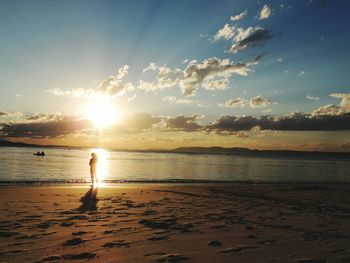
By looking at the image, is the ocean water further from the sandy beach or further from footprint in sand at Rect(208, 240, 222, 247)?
footprint in sand at Rect(208, 240, 222, 247)

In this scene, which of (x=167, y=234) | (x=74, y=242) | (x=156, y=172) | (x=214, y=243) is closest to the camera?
(x=74, y=242)

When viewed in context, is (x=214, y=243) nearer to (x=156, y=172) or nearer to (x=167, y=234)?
(x=167, y=234)

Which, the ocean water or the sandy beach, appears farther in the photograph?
the ocean water

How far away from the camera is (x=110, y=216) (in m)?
11.2

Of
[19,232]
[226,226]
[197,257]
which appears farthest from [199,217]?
[19,232]

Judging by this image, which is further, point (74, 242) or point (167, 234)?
point (167, 234)

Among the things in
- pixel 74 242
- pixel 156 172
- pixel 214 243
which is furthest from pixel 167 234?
pixel 156 172

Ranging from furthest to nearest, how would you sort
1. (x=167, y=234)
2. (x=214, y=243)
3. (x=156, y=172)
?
(x=156, y=172)
(x=167, y=234)
(x=214, y=243)

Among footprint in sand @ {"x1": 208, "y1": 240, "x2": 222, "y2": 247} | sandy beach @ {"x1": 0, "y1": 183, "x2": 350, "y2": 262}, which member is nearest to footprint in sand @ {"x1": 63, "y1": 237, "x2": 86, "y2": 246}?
sandy beach @ {"x1": 0, "y1": 183, "x2": 350, "y2": 262}

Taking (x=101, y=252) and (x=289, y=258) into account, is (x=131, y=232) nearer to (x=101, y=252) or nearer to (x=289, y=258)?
(x=101, y=252)

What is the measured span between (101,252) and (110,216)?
4.44 m

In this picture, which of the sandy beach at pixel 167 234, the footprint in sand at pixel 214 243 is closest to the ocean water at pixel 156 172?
the sandy beach at pixel 167 234

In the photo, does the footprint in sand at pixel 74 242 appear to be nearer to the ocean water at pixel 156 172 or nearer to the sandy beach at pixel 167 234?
the sandy beach at pixel 167 234

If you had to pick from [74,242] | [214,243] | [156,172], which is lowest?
[156,172]
